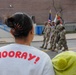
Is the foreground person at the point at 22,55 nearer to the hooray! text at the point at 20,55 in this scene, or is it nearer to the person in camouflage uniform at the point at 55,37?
the hooray! text at the point at 20,55

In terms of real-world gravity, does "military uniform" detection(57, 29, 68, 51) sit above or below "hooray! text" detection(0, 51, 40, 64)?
below

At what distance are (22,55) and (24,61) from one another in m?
0.05

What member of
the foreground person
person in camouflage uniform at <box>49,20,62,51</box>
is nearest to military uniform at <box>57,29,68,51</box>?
person in camouflage uniform at <box>49,20,62,51</box>

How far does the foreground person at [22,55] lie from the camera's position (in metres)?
2.57

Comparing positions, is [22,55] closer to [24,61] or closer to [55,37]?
[24,61]

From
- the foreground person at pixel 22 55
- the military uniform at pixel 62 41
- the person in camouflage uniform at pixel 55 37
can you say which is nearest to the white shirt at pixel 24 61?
the foreground person at pixel 22 55

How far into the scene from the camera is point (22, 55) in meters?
2.61

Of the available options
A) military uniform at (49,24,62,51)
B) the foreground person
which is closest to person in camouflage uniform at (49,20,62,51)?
military uniform at (49,24,62,51)

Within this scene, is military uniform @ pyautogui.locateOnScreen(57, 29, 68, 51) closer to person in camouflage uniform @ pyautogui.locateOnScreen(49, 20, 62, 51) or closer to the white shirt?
person in camouflage uniform @ pyautogui.locateOnScreen(49, 20, 62, 51)

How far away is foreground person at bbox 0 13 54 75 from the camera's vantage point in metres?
2.57

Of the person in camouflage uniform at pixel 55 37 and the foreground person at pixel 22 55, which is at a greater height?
the foreground person at pixel 22 55

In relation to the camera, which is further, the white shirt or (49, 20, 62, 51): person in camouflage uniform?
(49, 20, 62, 51): person in camouflage uniform

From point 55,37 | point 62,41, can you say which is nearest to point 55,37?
point 55,37

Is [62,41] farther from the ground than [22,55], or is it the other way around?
[22,55]
